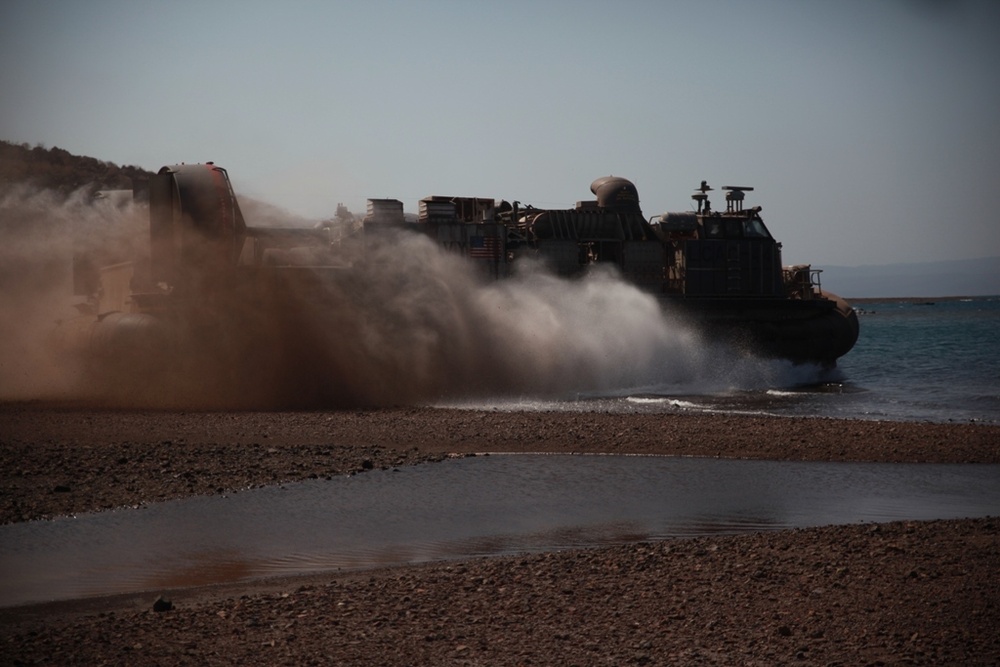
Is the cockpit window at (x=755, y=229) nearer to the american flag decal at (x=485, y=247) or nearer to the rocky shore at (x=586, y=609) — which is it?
the american flag decal at (x=485, y=247)

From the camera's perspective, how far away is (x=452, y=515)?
9430mm

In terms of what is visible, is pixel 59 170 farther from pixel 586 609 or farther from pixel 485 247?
pixel 586 609

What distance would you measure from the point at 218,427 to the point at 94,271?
9299 mm

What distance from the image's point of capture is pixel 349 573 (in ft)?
24.0

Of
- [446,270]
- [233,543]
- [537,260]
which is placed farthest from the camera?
[537,260]

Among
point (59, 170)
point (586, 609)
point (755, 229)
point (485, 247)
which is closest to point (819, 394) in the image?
point (755, 229)

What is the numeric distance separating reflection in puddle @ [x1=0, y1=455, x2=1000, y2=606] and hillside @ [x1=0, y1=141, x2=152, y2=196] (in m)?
34.4

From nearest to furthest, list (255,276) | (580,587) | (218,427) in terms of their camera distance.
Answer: (580,587) < (218,427) < (255,276)

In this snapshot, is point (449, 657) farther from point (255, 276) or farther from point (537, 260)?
point (537, 260)

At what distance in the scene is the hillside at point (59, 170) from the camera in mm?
42531

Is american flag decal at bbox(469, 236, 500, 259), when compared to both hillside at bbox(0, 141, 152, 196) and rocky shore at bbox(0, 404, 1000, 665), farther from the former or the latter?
hillside at bbox(0, 141, 152, 196)

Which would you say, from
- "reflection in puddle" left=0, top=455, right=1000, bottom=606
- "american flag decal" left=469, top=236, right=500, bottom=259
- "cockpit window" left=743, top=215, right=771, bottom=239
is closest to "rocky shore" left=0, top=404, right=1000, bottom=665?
"reflection in puddle" left=0, top=455, right=1000, bottom=606

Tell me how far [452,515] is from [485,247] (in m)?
14.1

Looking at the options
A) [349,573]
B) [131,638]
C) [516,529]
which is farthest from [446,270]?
[131,638]
